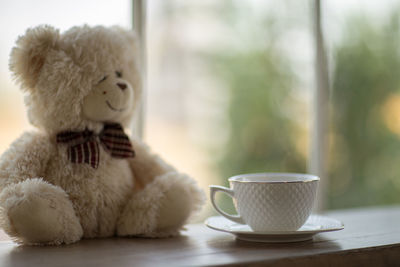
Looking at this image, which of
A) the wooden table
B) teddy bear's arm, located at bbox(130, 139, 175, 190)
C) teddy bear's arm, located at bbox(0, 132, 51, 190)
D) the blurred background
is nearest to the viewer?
the wooden table

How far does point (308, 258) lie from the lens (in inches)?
24.0

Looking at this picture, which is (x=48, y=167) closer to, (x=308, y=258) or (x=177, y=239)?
(x=177, y=239)

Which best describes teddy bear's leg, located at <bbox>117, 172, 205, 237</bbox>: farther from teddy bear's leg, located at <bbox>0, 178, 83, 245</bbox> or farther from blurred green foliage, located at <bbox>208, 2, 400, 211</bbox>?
blurred green foliage, located at <bbox>208, 2, 400, 211</bbox>

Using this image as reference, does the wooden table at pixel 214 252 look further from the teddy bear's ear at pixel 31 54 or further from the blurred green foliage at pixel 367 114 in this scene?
the blurred green foliage at pixel 367 114

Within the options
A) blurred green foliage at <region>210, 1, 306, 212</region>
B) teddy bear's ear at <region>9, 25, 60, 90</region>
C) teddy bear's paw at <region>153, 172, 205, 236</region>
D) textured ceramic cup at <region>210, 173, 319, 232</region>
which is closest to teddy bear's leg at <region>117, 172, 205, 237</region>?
teddy bear's paw at <region>153, 172, 205, 236</region>

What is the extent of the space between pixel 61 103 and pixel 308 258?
19.1 inches

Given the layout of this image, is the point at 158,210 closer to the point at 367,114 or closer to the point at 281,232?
the point at 281,232

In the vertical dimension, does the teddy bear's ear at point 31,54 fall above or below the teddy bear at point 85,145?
above

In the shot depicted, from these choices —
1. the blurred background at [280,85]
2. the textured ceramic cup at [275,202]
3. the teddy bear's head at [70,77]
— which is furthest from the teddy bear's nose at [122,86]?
the blurred background at [280,85]

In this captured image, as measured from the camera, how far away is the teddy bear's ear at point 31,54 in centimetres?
73

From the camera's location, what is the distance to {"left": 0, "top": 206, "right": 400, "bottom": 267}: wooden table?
590 mm

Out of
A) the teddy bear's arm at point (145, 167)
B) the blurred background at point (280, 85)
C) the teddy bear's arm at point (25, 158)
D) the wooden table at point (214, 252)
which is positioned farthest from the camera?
the blurred background at point (280, 85)

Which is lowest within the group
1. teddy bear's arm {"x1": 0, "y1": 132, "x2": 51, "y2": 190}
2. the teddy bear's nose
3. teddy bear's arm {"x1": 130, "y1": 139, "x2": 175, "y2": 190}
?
teddy bear's arm {"x1": 130, "y1": 139, "x2": 175, "y2": 190}

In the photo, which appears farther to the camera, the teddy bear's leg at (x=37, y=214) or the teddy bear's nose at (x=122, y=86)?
the teddy bear's nose at (x=122, y=86)
